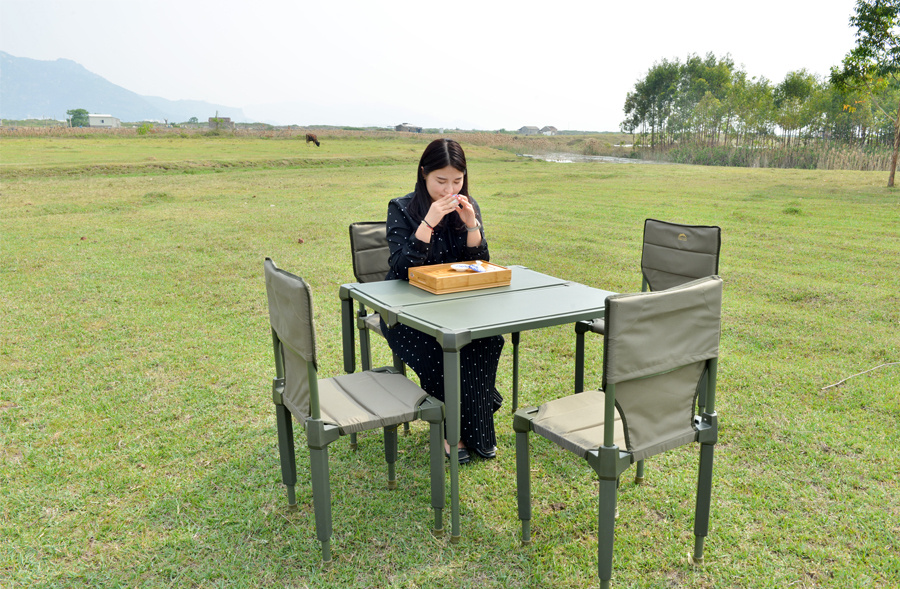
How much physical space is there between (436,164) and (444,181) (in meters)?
0.10

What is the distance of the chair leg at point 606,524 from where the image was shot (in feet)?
6.34

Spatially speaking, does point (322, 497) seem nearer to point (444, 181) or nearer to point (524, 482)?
point (524, 482)

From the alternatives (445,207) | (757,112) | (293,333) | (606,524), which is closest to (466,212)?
(445,207)

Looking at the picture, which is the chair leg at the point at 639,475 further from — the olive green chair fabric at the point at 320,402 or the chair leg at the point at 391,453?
the chair leg at the point at 391,453

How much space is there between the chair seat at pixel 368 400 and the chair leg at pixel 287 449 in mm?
202

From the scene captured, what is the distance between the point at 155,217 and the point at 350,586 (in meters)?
11.0

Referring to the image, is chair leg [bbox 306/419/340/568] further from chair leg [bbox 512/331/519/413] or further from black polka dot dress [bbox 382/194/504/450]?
chair leg [bbox 512/331/519/413]

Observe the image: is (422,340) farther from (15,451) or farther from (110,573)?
(15,451)

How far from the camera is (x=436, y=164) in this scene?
3.01 m

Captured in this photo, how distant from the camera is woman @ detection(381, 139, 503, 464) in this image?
2.96 meters

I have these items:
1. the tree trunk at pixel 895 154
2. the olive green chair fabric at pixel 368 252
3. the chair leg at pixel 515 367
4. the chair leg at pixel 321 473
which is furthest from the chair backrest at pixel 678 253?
the tree trunk at pixel 895 154

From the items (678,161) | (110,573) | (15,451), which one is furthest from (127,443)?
(678,161)

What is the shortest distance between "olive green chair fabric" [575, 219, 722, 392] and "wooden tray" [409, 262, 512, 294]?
476mm

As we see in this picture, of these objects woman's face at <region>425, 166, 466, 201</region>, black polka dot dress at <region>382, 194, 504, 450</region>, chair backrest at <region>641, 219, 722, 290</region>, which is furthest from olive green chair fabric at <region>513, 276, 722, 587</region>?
woman's face at <region>425, 166, 466, 201</region>
